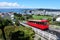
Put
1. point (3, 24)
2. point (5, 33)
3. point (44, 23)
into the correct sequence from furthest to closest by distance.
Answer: point (44, 23), point (3, 24), point (5, 33)

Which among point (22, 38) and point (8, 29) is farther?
point (8, 29)

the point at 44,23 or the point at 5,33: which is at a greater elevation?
the point at 5,33

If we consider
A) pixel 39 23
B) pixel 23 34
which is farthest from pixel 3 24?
pixel 39 23

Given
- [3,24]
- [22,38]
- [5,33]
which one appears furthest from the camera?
[3,24]

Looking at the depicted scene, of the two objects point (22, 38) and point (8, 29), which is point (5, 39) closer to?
point (8, 29)

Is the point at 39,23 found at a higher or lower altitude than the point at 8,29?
lower

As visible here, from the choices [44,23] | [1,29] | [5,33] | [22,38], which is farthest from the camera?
[44,23]

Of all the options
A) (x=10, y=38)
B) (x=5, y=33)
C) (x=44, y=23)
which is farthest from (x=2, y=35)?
(x=44, y=23)

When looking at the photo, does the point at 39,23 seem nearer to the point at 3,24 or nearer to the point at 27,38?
the point at 3,24

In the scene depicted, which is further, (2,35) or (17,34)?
(2,35)
